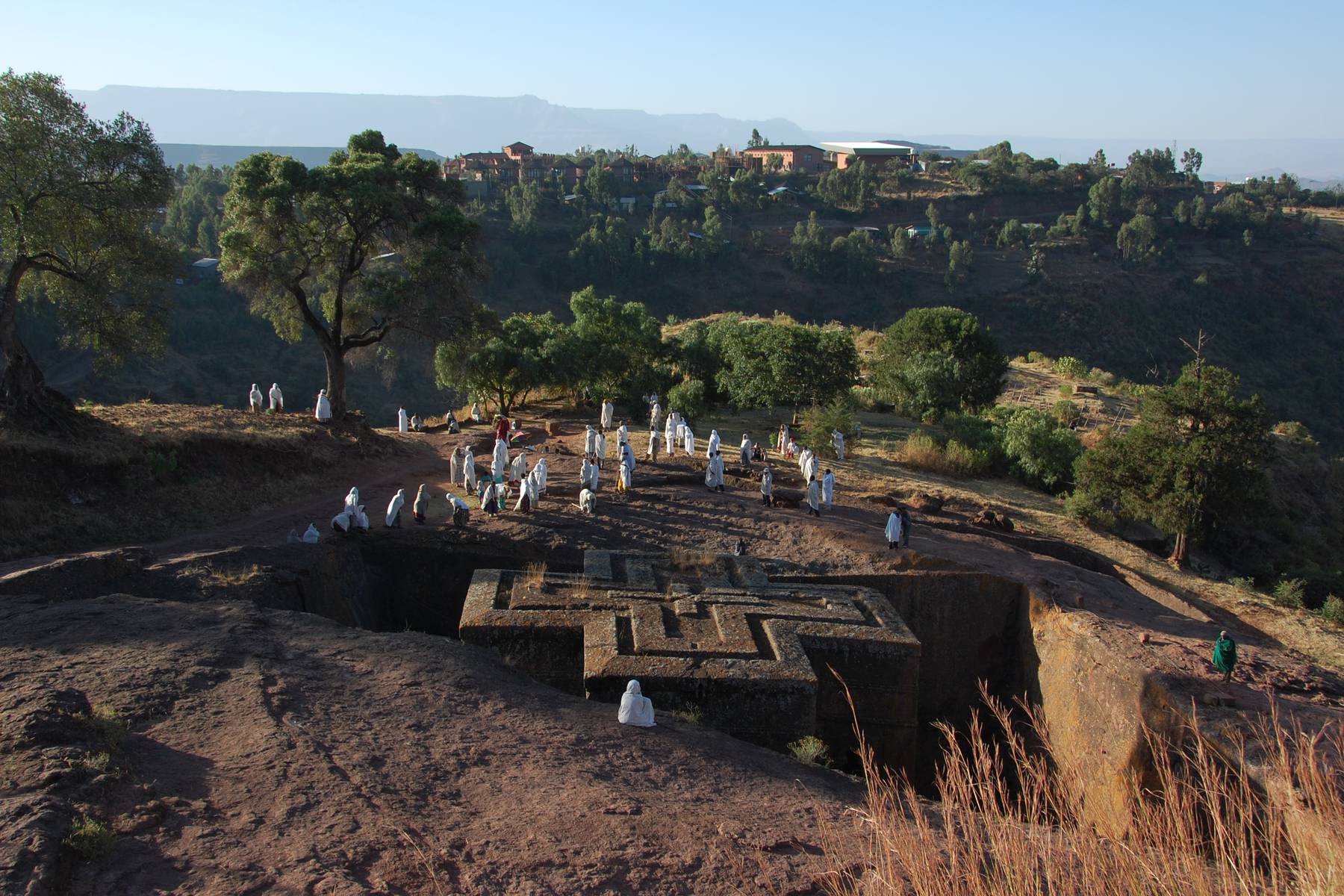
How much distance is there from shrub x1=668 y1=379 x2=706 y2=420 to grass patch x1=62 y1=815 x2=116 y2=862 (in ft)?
55.5

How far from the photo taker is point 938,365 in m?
26.4

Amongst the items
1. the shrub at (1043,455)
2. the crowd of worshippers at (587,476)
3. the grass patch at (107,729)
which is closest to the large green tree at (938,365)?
the shrub at (1043,455)

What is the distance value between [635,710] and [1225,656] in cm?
653

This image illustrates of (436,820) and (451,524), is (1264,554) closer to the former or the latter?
(451,524)

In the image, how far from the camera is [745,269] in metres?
60.0

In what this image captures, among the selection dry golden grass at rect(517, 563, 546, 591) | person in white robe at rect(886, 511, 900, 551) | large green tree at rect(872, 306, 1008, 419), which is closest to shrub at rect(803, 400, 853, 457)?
large green tree at rect(872, 306, 1008, 419)

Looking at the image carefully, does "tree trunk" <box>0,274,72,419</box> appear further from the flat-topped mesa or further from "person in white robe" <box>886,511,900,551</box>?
"person in white robe" <box>886,511,900,551</box>

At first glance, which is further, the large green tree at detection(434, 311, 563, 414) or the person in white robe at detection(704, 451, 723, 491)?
the large green tree at detection(434, 311, 563, 414)

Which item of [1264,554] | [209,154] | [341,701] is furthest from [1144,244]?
[209,154]

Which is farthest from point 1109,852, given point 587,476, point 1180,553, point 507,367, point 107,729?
point 507,367

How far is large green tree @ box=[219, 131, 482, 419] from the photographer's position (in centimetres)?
1747

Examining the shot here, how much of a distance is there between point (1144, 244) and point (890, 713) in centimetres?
5993

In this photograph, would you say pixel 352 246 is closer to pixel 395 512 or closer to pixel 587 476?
pixel 395 512

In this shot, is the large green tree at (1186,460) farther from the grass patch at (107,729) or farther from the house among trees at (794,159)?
the house among trees at (794,159)
